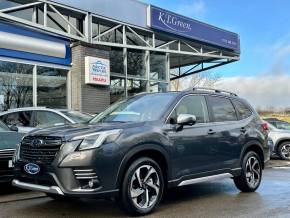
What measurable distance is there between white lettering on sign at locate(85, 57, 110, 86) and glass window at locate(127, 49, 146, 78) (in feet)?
6.16

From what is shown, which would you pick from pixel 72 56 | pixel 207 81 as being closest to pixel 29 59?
pixel 72 56

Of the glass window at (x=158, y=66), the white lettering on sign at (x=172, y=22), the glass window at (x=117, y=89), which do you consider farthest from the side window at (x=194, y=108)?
the glass window at (x=158, y=66)

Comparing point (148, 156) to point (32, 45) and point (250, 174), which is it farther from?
point (32, 45)

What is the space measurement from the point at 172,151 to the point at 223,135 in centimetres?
134

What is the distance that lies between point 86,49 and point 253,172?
8446 millimetres

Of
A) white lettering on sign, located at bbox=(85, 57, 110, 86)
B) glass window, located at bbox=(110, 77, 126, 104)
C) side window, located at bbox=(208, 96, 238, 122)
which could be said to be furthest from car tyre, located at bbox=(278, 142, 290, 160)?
Result: side window, located at bbox=(208, 96, 238, 122)

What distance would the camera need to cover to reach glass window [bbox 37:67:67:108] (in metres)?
14.8

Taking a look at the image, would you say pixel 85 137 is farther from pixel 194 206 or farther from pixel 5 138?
pixel 5 138

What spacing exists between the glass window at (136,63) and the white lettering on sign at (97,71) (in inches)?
73.9

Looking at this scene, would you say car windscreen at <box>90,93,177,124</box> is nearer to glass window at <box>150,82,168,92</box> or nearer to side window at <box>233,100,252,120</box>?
side window at <box>233,100,252,120</box>

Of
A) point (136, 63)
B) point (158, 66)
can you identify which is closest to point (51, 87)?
point (136, 63)

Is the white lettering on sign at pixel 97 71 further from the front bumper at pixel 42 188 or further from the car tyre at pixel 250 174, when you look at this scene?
the front bumper at pixel 42 188

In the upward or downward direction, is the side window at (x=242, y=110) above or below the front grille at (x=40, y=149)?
above

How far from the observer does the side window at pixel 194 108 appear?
736cm
